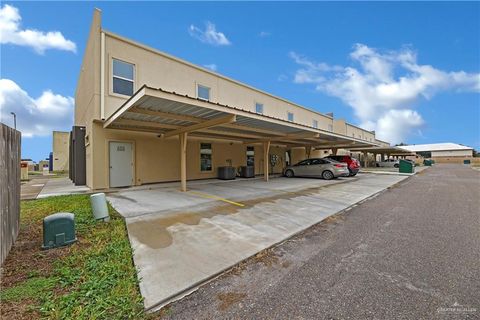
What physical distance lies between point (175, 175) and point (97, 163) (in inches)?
154

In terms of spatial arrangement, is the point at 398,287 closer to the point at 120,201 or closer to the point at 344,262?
the point at 344,262

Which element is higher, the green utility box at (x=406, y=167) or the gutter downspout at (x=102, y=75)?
the gutter downspout at (x=102, y=75)

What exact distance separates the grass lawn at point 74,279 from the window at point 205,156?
31.1 ft

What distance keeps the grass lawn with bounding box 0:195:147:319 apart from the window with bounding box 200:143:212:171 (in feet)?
31.1

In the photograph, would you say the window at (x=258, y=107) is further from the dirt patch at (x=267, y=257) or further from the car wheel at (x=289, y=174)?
the dirt patch at (x=267, y=257)

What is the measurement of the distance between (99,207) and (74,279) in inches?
100

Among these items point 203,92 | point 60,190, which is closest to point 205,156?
point 203,92

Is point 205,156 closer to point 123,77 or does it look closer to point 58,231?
point 123,77

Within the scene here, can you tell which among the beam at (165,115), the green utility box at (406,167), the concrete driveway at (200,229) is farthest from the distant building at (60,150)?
the green utility box at (406,167)

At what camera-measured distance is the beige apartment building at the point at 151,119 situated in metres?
7.81

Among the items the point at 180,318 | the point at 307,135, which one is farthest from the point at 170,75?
the point at 180,318

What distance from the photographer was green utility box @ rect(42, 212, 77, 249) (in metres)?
3.71

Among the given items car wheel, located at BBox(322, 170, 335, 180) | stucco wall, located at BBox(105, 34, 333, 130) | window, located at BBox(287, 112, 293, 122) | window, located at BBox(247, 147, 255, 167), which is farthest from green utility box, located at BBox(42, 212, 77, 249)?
window, located at BBox(287, 112, 293, 122)

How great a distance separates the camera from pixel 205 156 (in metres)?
14.0
